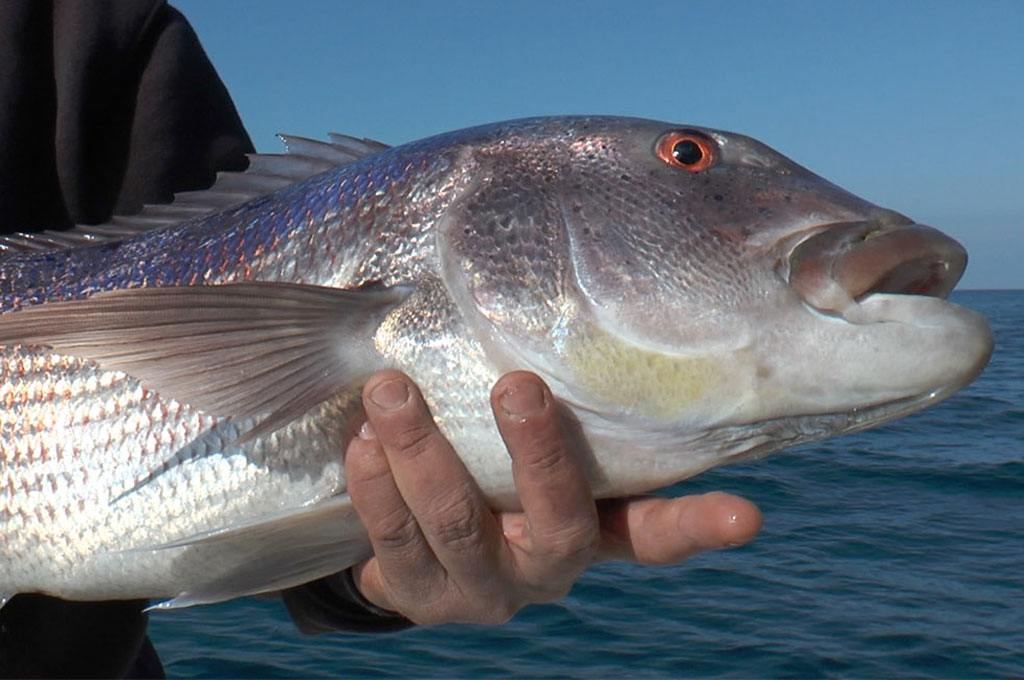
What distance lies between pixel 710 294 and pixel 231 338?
3.01 feet

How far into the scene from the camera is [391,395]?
1.87 meters

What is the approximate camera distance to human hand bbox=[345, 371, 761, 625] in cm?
188

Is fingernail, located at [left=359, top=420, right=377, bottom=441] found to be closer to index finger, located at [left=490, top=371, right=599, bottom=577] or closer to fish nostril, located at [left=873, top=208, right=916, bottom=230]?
index finger, located at [left=490, top=371, right=599, bottom=577]

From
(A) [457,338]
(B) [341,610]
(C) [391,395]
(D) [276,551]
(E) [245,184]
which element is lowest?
(B) [341,610]

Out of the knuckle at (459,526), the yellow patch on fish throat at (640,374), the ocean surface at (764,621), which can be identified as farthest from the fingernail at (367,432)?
the ocean surface at (764,621)

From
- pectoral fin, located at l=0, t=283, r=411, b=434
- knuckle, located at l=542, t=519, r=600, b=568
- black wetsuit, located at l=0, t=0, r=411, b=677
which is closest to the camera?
pectoral fin, located at l=0, t=283, r=411, b=434

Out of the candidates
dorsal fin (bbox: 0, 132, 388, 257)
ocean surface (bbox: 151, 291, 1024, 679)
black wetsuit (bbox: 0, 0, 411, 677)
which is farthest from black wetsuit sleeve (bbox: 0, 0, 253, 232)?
ocean surface (bbox: 151, 291, 1024, 679)

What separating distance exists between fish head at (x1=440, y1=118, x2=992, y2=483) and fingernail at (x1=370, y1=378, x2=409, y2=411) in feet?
0.64

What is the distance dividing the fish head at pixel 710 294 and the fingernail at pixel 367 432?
32cm

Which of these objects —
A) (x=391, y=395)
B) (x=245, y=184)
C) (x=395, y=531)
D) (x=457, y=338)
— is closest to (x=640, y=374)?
(x=457, y=338)

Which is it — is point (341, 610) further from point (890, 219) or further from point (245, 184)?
point (890, 219)

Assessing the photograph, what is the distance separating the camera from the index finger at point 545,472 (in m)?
1.81

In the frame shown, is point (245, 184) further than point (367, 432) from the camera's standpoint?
Yes

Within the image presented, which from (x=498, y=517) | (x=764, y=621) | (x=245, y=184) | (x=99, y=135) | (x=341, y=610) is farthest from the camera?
(x=764, y=621)
